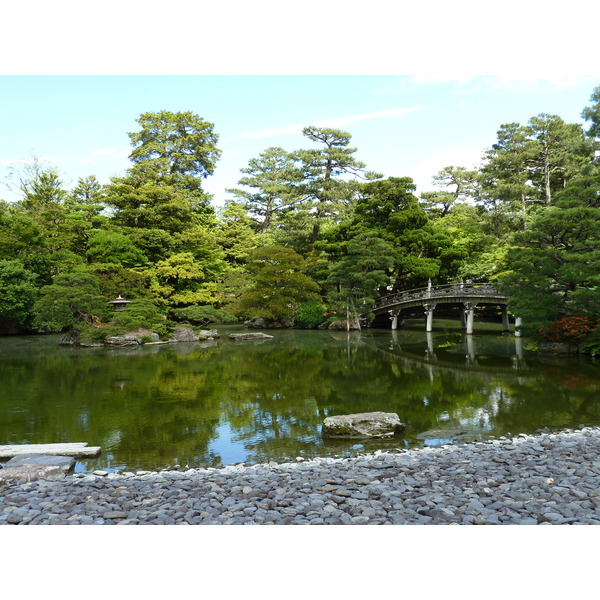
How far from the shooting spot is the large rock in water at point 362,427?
5309mm

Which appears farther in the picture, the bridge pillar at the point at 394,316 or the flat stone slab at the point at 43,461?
the bridge pillar at the point at 394,316

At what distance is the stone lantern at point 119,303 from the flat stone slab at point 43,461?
1226cm

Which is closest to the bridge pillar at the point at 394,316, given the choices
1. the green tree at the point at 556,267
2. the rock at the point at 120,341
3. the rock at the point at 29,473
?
the green tree at the point at 556,267

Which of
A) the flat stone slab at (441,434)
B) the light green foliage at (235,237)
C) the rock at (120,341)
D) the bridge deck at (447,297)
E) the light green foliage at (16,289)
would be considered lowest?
the flat stone slab at (441,434)

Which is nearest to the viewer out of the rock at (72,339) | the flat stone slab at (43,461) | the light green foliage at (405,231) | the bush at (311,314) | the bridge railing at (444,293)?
the flat stone slab at (43,461)

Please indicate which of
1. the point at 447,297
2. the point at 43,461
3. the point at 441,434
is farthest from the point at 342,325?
the point at 43,461

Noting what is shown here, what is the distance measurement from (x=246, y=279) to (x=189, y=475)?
1682cm

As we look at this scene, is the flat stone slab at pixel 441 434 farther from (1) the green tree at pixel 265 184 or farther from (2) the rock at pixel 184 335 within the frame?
(1) the green tree at pixel 265 184

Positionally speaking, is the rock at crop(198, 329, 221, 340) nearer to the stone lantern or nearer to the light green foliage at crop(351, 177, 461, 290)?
the stone lantern

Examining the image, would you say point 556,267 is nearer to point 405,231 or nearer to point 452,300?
point 452,300

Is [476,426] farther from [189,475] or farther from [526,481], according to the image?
[189,475]

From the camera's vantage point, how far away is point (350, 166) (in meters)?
24.5

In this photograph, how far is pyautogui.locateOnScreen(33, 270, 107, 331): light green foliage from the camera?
1497cm

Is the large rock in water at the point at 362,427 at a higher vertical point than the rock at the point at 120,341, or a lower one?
lower
